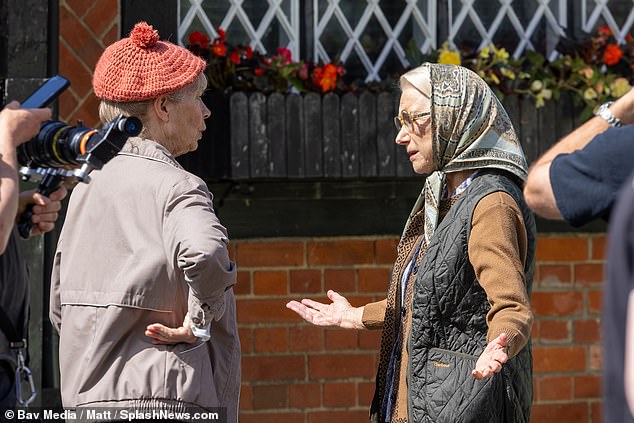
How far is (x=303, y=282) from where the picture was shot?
536cm

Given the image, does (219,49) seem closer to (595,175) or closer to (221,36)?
(221,36)

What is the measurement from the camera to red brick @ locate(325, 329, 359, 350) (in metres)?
5.41

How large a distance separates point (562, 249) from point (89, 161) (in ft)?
10.5

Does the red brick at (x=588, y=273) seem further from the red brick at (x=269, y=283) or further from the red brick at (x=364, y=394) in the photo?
the red brick at (x=269, y=283)

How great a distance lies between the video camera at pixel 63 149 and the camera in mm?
2961

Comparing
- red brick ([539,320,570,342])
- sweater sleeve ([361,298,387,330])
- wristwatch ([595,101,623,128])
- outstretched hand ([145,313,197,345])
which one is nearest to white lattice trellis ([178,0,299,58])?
red brick ([539,320,570,342])

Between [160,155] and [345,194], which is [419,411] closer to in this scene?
[160,155]

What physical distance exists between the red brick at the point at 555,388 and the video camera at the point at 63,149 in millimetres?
3071

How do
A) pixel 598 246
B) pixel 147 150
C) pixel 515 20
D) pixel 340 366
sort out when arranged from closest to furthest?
pixel 147 150, pixel 340 366, pixel 515 20, pixel 598 246

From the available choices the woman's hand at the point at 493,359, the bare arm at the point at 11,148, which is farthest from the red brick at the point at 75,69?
the woman's hand at the point at 493,359

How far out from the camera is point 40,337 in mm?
4973

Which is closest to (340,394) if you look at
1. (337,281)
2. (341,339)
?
(341,339)

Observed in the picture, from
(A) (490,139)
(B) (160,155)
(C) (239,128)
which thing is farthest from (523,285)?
(C) (239,128)

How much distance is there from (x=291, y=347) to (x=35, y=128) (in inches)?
104
